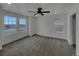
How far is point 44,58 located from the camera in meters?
1.29

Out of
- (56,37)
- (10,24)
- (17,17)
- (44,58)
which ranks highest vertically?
(17,17)

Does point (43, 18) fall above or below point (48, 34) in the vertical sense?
above

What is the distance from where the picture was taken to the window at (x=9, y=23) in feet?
21.0

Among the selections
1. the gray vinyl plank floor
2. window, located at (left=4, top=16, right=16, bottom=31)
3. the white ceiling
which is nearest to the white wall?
the gray vinyl plank floor

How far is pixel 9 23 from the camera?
689cm

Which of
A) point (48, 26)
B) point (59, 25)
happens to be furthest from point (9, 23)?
point (59, 25)

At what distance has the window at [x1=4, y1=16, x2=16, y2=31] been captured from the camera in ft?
21.0

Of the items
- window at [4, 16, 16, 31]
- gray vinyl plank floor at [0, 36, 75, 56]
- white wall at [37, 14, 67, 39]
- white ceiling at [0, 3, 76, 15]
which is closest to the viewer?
white ceiling at [0, 3, 76, 15]

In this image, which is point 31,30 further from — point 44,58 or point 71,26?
point 44,58

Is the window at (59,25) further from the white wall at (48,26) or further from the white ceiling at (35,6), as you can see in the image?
Answer: the white ceiling at (35,6)

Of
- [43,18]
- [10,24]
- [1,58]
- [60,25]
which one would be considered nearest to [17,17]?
[10,24]

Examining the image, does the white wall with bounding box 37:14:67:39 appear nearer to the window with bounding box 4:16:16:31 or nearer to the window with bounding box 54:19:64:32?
the window with bounding box 54:19:64:32

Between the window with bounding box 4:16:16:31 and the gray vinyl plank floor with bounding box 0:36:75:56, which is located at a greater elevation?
the window with bounding box 4:16:16:31

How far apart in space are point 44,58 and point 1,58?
546mm
